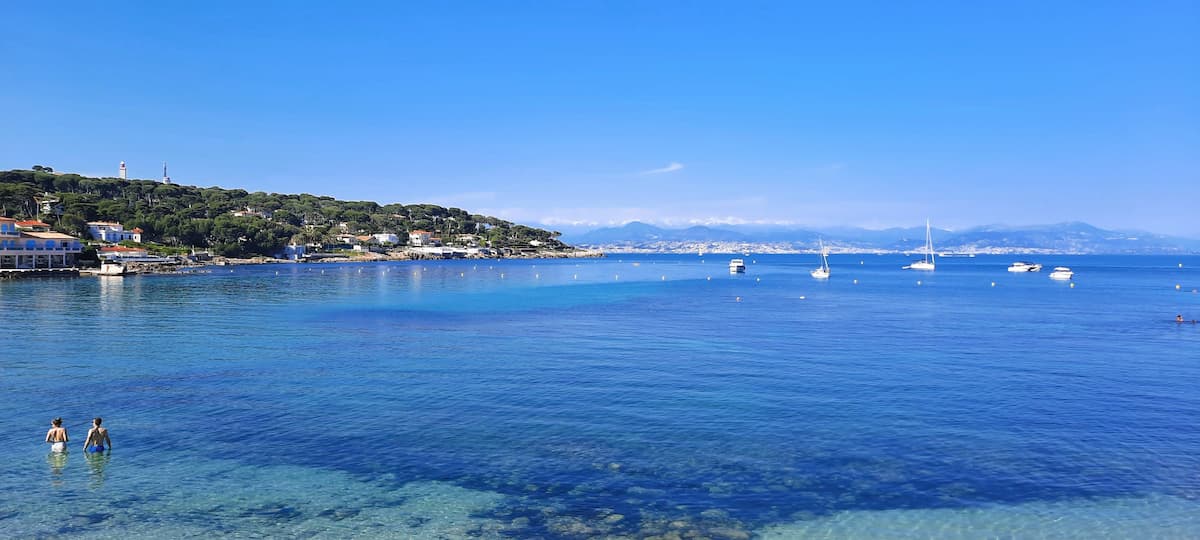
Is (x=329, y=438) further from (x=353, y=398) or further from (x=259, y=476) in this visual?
(x=353, y=398)

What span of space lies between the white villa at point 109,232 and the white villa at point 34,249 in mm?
20833

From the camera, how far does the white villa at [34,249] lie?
101 metres

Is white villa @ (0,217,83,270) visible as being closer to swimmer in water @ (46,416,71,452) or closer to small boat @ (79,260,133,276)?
small boat @ (79,260,133,276)

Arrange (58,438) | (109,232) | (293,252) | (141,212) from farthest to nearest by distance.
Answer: (293,252) < (141,212) < (109,232) < (58,438)

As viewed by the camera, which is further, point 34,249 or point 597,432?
point 34,249

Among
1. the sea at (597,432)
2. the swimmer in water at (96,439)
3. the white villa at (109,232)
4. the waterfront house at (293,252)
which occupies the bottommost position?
the sea at (597,432)

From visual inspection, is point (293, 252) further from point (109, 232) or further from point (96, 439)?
point (96, 439)

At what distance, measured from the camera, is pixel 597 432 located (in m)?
21.6

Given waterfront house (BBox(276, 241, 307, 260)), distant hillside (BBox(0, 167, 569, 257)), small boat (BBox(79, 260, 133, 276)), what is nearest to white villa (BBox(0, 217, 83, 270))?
small boat (BBox(79, 260, 133, 276))

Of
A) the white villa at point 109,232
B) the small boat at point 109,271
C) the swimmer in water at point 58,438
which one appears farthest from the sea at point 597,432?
the white villa at point 109,232

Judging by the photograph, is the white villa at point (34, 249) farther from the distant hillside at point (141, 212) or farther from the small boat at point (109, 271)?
the distant hillside at point (141, 212)

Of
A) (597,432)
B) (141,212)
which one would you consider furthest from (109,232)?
(597,432)

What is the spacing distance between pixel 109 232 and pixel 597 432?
143703mm

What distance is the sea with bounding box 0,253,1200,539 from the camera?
15172 mm
